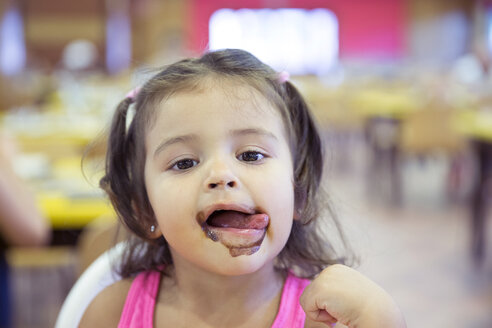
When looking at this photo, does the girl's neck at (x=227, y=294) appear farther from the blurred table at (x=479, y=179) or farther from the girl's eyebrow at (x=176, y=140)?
the blurred table at (x=479, y=179)

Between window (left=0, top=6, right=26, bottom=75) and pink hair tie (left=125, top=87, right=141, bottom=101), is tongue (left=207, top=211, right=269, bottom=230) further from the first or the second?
window (left=0, top=6, right=26, bottom=75)

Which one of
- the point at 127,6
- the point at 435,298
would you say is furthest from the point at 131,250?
the point at 127,6

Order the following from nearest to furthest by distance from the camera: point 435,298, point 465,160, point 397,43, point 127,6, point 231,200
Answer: point 231,200 → point 435,298 → point 465,160 → point 127,6 → point 397,43

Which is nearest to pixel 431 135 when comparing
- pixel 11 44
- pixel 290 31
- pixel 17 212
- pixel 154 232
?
pixel 17 212

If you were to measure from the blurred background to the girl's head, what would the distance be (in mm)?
104

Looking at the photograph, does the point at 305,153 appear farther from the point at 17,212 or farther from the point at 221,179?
the point at 17,212

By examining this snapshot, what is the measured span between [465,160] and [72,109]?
4.04 m

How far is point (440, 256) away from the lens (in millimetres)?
4461

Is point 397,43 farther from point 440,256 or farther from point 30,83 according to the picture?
point 440,256

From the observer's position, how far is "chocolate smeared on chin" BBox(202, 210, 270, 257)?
82cm

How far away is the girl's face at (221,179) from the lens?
2.71ft

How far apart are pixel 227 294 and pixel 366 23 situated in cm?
1664

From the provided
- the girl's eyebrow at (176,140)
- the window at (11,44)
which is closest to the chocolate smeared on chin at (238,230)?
the girl's eyebrow at (176,140)

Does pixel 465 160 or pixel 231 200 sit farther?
pixel 465 160
